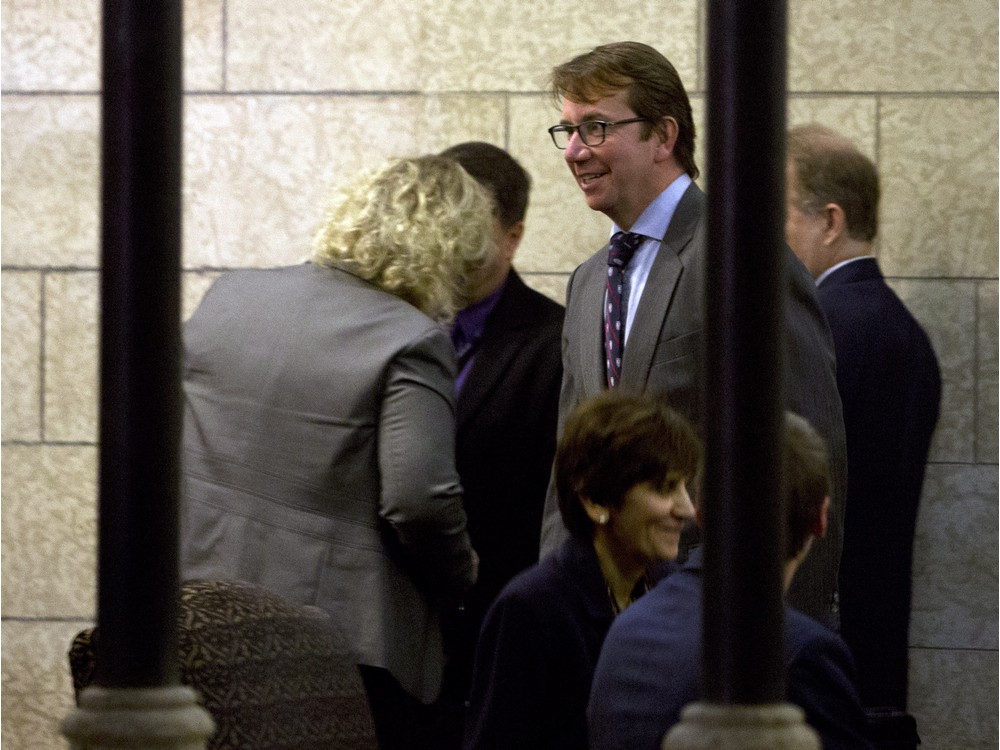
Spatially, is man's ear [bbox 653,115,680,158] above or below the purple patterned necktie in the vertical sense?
above

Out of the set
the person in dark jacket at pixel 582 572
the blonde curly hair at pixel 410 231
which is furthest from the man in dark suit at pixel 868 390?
the person in dark jacket at pixel 582 572

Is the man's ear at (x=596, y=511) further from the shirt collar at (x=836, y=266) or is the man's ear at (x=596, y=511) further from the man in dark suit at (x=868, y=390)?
the shirt collar at (x=836, y=266)

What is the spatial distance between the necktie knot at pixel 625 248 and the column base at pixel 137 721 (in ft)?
7.33

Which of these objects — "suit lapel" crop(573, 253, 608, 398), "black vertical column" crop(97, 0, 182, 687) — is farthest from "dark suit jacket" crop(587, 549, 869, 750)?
"suit lapel" crop(573, 253, 608, 398)

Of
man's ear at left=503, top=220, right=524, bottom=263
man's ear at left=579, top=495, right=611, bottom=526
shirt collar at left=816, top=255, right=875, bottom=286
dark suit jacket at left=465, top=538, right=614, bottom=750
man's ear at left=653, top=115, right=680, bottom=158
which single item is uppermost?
man's ear at left=653, top=115, right=680, bottom=158

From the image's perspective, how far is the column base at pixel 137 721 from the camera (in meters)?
1.83

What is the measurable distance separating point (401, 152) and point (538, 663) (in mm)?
2752


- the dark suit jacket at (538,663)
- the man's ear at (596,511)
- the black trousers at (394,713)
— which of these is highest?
the man's ear at (596,511)

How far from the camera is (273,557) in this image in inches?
151

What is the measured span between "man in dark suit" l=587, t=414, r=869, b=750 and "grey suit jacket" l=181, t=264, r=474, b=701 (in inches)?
39.8

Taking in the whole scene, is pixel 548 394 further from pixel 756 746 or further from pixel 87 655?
pixel 756 746

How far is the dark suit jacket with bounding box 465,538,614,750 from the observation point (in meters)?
3.11

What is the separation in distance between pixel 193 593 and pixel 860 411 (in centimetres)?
220

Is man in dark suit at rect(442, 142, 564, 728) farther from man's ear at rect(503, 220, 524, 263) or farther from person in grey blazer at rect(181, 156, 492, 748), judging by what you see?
person in grey blazer at rect(181, 156, 492, 748)
